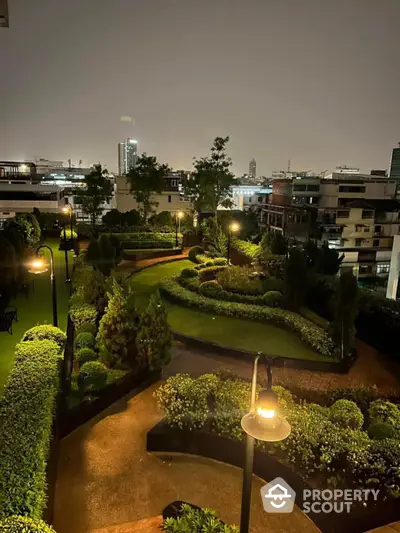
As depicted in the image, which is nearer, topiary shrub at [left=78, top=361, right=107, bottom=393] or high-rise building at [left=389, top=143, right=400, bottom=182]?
topiary shrub at [left=78, top=361, right=107, bottom=393]

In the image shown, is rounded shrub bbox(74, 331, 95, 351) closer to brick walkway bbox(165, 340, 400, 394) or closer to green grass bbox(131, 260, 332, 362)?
green grass bbox(131, 260, 332, 362)

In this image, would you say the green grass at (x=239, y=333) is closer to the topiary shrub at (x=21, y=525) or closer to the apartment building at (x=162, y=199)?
the topiary shrub at (x=21, y=525)

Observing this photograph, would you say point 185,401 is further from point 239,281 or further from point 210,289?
point 239,281

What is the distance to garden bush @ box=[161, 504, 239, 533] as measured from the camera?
578 cm

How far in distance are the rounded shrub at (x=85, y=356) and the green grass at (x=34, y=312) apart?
1698mm

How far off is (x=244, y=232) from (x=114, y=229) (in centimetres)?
1153

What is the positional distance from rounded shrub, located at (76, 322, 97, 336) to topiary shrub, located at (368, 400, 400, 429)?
819cm

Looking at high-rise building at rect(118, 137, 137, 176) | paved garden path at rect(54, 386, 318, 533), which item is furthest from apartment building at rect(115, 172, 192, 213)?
high-rise building at rect(118, 137, 137, 176)

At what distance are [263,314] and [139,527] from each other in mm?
10655

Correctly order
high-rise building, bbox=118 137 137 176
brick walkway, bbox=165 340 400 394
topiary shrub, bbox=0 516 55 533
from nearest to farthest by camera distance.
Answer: topiary shrub, bbox=0 516 55 533, brick walkway, bbox=165 340 400 394, high-rise building, bbox=118 137 137 176

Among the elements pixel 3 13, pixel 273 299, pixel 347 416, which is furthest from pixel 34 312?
pixel 347 416

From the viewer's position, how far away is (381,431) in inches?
315

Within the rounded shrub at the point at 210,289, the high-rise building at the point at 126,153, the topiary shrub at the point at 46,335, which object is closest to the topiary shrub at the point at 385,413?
the topiary shrub at the point at 46,335

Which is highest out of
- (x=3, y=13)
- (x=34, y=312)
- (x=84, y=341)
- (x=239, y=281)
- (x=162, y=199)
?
(x=3, y=13)
